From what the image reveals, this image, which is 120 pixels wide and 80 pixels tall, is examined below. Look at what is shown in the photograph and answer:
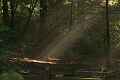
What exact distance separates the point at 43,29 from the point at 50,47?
2679 mm

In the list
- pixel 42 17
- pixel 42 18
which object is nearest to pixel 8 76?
pixel 42 18

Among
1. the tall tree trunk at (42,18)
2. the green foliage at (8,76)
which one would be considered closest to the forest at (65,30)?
the tall tree trunk at (42,18)

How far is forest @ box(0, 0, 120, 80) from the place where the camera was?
2708cm

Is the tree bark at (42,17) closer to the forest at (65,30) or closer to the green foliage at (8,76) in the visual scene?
the forest at (65,30)

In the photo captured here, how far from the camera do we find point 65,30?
1485 inches

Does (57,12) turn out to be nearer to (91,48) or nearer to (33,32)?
(33,32)

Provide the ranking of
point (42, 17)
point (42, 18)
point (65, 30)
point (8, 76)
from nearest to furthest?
1. point (8, 76)
2. point (42, 18)
3. point (42, 17)
4. point (65, 30)

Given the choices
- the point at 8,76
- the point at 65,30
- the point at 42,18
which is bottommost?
the point at 65,30

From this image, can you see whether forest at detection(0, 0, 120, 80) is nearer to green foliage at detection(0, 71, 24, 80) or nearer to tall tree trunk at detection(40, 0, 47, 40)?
tall tree trunk at detection(40, 0, 47, 40)

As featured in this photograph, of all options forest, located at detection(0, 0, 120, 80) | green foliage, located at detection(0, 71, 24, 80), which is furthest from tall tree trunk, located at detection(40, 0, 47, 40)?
green foliage, located at detection(0, 71, 24, 80)

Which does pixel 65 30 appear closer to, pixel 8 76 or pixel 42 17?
pixel 42 17

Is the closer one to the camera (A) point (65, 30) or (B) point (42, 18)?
(B) point (42, 18)

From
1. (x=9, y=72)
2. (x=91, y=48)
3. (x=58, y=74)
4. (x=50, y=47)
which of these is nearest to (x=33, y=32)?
(x=50, y=47)

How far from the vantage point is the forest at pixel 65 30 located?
2708 cm
